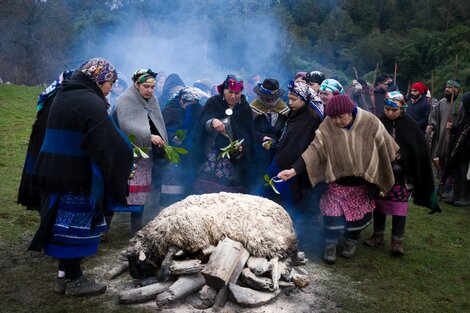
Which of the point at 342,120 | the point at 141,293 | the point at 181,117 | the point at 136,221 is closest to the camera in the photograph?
the point at 141,293

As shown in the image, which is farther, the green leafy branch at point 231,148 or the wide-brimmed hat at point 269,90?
the wide-brimmed hat at point 269,90

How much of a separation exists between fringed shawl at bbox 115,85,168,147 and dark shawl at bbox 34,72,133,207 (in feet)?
4.46

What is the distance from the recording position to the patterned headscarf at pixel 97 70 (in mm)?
3826

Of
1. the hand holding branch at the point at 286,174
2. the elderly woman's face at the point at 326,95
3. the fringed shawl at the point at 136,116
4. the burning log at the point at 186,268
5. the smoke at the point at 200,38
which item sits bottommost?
the burning log at the point at 186,268

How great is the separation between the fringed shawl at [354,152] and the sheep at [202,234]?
0.88 metres

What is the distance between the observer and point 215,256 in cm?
384

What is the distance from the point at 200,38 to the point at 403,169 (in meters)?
14.9

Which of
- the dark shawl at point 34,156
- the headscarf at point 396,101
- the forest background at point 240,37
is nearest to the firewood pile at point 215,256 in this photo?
the dark shawl at point 34,156

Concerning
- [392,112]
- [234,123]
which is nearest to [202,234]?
[234,123]

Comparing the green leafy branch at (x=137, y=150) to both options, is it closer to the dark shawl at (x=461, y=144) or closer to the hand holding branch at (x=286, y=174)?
the hand holding branch at (x=286, y=174)

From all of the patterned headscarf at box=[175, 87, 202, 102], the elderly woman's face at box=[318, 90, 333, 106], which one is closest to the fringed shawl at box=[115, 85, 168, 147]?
the patterned headscarf at box=[175, 87, 202, 102]

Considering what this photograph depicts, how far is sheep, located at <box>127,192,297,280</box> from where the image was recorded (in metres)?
4.05

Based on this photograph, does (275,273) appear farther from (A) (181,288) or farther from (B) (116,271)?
(B) (116,271)

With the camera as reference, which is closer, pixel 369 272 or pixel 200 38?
pixel 369 272
